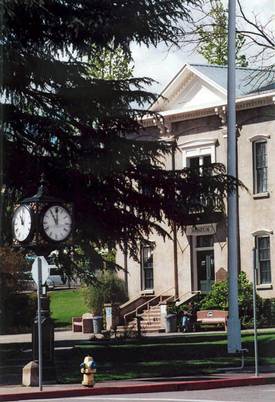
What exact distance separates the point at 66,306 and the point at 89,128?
26123mm

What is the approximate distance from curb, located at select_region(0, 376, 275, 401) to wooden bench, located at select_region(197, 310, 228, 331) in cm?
1747

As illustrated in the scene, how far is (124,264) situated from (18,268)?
841 centimetres

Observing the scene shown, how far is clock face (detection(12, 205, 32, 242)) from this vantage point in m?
18.3

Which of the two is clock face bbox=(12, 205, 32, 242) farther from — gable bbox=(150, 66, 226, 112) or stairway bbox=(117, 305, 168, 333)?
gable bbox=(150, 66, 226, 112)

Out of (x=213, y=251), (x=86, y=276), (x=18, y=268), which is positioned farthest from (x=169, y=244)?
(x=86, y=276)

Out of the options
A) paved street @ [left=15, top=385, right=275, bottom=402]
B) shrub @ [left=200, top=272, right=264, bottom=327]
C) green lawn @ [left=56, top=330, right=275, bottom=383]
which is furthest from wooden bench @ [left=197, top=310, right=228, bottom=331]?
paved street @ [left=15, top=385, right=275, bottom=402]

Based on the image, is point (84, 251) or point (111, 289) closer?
point (84, 251)

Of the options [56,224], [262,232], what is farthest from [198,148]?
[56,224]

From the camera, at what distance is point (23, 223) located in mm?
18453

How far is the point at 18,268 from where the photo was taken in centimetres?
3775

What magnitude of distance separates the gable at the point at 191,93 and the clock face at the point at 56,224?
22.6m

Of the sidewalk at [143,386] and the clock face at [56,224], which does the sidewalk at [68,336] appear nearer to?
the sidewalk at [143,386]

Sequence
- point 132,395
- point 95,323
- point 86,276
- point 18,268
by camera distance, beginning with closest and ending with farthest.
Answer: point 132,395, point 86,276, point 18,268, point 95,323

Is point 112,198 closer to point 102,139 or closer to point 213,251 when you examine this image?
point 102,139
